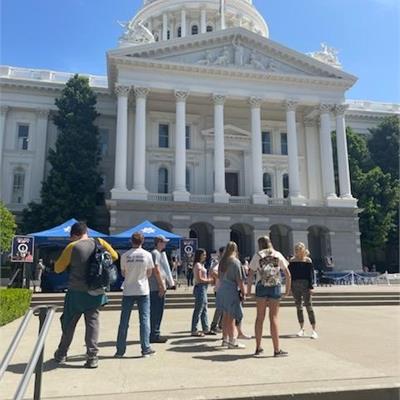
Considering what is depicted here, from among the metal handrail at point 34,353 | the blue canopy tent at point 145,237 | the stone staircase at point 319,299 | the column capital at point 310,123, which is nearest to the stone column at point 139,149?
the blue canopy tent at point 145,237

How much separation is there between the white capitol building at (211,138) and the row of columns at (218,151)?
3.6 inches

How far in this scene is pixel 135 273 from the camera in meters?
7.48

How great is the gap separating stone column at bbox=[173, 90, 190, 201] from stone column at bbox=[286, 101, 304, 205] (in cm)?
898

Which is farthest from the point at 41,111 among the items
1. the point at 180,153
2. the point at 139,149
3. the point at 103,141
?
the point at 180,153

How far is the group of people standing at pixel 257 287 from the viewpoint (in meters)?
7.51

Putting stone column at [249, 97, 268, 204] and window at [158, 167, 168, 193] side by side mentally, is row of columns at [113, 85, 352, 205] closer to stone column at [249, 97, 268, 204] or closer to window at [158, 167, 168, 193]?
stone column at [249, 97, 268, 204]

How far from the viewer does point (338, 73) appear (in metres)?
38.9

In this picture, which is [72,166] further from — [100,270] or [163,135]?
Result: [100,270]

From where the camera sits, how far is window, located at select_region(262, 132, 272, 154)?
42219 mm

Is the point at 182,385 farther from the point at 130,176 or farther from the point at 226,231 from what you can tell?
the point at 130,176

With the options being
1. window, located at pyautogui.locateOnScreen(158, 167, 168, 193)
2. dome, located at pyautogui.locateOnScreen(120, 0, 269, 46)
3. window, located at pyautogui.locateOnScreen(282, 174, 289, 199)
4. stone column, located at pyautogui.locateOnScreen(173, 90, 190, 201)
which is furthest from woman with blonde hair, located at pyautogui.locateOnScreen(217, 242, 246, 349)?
dome, located at pyautogui.locateOnScreen(120, 0, 269, 46)

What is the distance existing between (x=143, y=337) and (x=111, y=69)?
32.3 m

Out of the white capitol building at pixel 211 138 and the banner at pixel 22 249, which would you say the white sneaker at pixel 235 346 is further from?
the white capitol building at pixel 211 138

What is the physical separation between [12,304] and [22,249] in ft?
23.2
